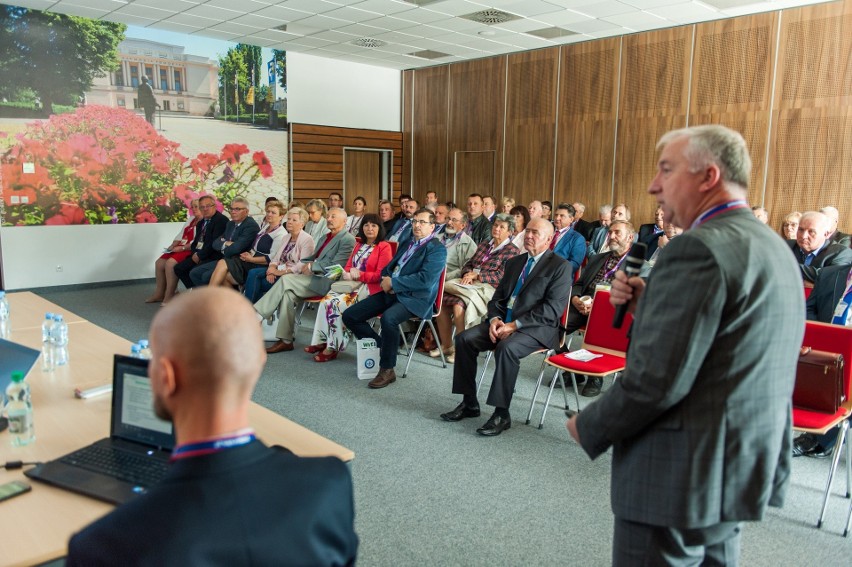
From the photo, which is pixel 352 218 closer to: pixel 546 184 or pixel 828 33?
pixel 546 184

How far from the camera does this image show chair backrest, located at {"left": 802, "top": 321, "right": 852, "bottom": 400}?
3.22 m

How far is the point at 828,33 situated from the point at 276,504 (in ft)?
27.6

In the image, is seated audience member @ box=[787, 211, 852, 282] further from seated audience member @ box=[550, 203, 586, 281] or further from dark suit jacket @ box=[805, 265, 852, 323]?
seated audience member @ box=[550, 203, 586, 281]

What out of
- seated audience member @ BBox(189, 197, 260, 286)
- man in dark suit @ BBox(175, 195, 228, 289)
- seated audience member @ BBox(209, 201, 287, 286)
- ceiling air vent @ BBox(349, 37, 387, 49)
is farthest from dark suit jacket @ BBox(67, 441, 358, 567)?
ceiling air vent @ BBox(349, 37, 387, 49)

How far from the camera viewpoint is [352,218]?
371 inches

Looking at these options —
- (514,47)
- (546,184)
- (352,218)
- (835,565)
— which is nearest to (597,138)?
(546,184)

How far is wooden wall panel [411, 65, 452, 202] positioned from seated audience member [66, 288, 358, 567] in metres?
10.7

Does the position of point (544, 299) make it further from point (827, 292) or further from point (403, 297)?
point (827, 292)

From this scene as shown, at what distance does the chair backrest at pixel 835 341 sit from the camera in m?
3.22

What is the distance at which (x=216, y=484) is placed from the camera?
0.94m

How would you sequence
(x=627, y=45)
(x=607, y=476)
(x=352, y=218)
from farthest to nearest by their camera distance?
1. (x=352, y=218)
2. (x=627, y=45)
3. (x=607, y=476)

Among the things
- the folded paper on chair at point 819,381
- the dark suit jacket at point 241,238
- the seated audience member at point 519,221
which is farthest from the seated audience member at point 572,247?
the dark suit jacket at point 241,238

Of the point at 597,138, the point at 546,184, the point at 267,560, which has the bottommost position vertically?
the point at 267,560

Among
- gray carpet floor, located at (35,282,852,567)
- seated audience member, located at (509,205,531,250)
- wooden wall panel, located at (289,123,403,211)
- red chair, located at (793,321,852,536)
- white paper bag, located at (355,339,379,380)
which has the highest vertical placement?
wooden wall panel, located at (289,123,403,211)
